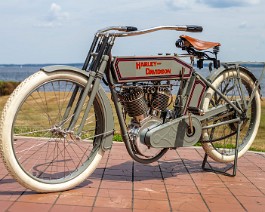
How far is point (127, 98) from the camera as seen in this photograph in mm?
4898

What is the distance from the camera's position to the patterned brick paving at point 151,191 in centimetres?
433

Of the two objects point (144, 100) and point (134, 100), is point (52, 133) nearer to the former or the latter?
point (134, 100)

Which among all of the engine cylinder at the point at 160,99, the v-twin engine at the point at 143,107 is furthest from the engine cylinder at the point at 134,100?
the engine cylinder at the point at 160,99

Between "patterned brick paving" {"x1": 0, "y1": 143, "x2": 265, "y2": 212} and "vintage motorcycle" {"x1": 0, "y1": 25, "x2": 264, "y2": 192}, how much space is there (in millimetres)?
197

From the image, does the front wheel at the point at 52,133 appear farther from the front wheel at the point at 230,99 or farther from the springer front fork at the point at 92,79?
the front wheel at the point at 230,99

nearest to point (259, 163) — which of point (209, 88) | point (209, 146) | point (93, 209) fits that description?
point (209, 146)

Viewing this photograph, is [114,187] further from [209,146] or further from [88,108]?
[209,146]

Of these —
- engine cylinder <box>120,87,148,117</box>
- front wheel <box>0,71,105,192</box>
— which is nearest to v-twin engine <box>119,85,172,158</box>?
engine cylinder <box>120,87,148,117</box>

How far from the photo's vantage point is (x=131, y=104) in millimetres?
4902

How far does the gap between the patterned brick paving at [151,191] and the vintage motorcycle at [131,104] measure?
0.64 ft

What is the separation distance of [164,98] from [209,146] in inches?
38.2

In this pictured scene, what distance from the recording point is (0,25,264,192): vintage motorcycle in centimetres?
448

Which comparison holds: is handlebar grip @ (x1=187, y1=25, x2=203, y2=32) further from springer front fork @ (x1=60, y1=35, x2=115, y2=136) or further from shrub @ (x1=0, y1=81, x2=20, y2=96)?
shrub @ (x1=0, y1=81, x2=20, y2=96)

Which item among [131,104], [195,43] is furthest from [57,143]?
[195,43]
